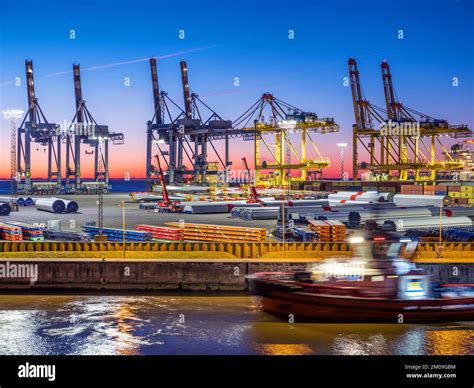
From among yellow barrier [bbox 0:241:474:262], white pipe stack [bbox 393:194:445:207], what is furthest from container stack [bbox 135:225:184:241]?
white pipe stack [bbox 393:194:445:207]

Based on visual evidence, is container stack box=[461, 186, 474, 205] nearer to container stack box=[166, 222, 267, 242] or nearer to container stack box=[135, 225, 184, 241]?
container stack box=[166, 222, 267, 242]

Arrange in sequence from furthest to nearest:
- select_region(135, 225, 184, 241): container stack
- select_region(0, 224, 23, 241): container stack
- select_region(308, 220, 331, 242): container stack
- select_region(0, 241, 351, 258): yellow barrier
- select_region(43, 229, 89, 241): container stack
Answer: select_region(0, 224, 23, 241): container stack
select_region(135, 225, 184, 241): container stack
select_region(43, 229, 89, 241): container stack
select_region(308, 220, 331, 242): container stack
select_region(0, 241, 351, 258): yellow barrier

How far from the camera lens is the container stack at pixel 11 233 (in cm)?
3066

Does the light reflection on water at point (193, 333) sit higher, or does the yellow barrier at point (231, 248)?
the yellow barrier at point (231, 248)

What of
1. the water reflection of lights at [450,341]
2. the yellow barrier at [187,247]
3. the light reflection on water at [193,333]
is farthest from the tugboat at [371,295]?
the yellow barrier at [187,247]

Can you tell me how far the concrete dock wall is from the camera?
863 inches

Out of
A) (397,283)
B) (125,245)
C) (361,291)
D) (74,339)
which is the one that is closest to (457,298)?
(397,283)

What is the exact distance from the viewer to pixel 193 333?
1588 cm

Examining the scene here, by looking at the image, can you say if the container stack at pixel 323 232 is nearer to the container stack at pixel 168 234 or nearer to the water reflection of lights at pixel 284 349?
the container stack at pixel 168 234

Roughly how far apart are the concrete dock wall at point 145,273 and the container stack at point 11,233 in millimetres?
9222

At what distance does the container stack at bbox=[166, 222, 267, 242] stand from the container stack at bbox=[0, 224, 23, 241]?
9.33 metres
